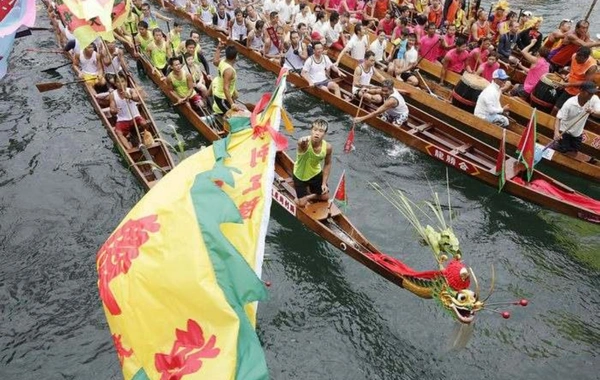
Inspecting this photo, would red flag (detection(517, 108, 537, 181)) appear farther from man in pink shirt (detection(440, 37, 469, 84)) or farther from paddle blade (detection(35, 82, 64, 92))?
paddle blade (detection(35, 82, 64, 92))

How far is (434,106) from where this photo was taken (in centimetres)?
1366

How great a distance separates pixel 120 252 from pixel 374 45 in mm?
13055

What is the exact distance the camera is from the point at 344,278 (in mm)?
8898

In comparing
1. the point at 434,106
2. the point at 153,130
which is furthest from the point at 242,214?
the point at 434,106

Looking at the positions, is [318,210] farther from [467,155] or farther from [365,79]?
[365,79]

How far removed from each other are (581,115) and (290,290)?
704 cm

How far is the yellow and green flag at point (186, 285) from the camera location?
4049 millimetres

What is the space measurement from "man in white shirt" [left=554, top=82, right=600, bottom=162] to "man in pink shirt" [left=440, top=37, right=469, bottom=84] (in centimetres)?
456

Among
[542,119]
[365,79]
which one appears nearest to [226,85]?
[365,79]

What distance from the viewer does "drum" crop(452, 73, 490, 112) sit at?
12.5 metres

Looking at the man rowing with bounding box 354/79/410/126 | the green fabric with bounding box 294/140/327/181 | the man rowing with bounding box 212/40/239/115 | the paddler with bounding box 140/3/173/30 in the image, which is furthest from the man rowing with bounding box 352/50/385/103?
the paddler with bounding box 140/3/173/30

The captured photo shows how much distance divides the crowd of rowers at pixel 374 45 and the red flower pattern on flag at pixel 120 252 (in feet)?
23.1

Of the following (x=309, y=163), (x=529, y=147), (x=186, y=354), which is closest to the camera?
(x=186, y=354)

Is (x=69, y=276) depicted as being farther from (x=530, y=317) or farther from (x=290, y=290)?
(x=530, y=317)
